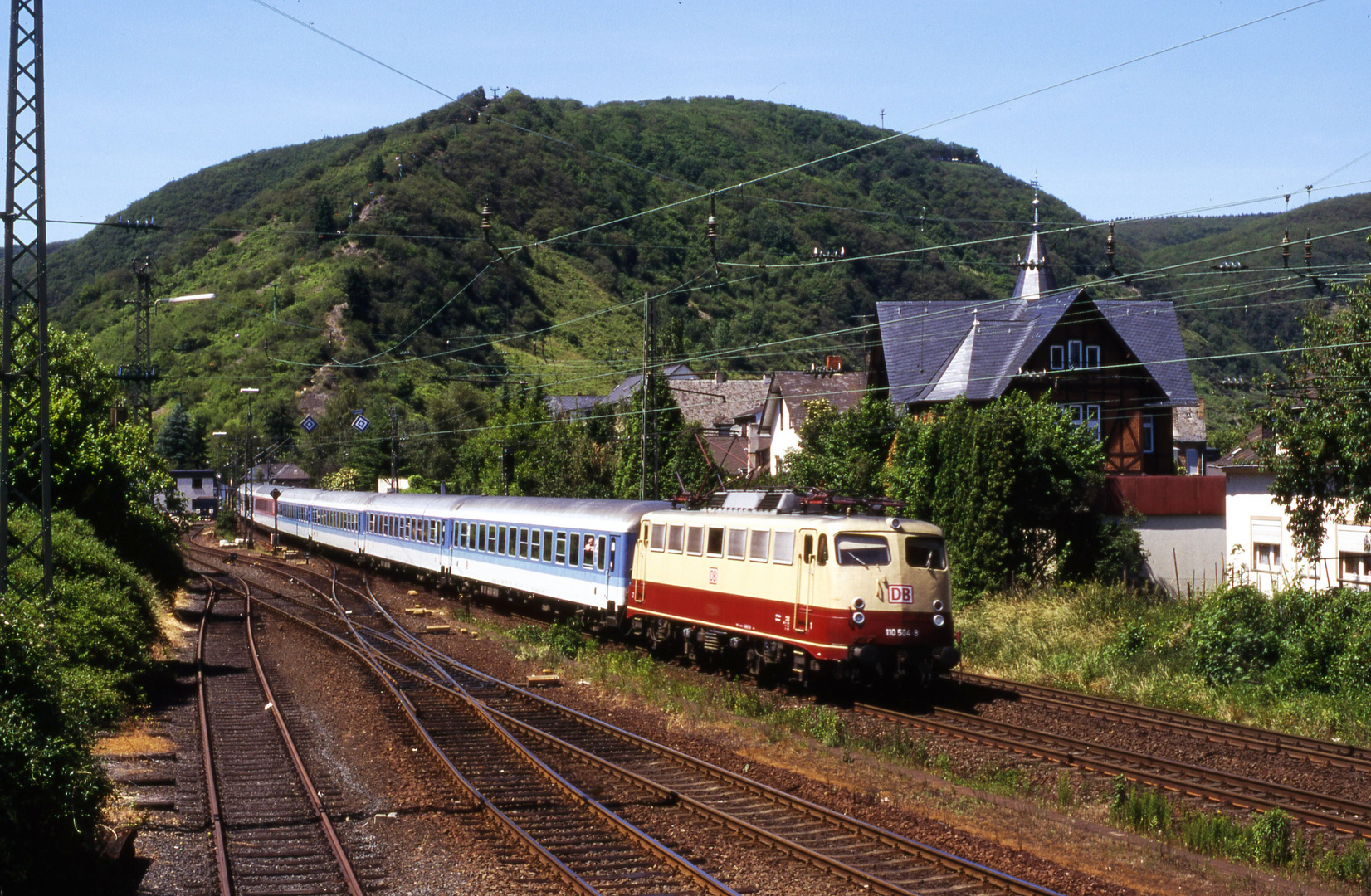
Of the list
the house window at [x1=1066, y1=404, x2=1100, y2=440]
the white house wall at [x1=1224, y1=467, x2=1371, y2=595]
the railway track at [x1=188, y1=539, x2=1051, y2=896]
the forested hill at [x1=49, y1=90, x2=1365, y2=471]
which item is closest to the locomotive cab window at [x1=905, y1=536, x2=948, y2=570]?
the railway track at [x1=188, y1=539, x2=1051, y2=896]

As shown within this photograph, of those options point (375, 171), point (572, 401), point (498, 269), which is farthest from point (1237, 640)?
point (375, 171)

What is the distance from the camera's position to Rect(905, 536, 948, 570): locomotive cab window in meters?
17.4

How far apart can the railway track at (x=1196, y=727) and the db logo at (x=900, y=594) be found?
257 cm

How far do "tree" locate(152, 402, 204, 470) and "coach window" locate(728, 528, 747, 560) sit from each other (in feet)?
326

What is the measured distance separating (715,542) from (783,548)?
2200mm

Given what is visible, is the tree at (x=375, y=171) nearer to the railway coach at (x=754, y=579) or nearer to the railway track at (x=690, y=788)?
the railway coach at (x=754, y=579)

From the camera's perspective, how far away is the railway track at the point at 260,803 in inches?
392

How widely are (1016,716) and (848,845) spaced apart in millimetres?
6784

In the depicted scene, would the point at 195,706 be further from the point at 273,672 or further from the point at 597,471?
the point at 597,471

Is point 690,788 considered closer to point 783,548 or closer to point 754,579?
point 783,548

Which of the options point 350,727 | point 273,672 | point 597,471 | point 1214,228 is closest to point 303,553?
point 597,471

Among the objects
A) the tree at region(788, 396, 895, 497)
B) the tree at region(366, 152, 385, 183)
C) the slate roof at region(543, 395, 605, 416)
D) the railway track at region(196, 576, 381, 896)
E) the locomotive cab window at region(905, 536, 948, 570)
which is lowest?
the railway track at region(196, 576, 381, 896)

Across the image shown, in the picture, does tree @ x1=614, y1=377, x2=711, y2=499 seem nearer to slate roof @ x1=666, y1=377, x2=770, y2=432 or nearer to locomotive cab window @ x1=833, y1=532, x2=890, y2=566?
slate roof @ x1=666, y1=377, x2=770, y2=432

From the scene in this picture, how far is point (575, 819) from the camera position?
11742 mm
